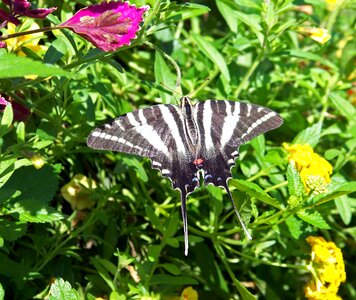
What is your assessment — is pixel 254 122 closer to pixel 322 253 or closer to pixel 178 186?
pixel 178 186

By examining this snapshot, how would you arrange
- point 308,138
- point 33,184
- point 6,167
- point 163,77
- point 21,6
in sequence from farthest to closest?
point 308,138, point 163,77, point 33,184, point 6,167, point 21,6

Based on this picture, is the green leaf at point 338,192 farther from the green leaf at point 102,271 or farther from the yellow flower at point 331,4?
the yellow flower at point 331,4

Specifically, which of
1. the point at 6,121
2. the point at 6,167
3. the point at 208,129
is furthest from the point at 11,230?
the point at 208,129

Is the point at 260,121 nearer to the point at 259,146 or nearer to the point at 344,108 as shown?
the point at 259,146

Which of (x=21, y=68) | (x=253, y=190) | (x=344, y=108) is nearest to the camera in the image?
(x=21, y=68)

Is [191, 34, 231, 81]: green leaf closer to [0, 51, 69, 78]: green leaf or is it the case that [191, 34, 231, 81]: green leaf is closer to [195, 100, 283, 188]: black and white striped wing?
[195, 100, 283, 188]: black and white striped wing

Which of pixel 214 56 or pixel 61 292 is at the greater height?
pixel 214 56

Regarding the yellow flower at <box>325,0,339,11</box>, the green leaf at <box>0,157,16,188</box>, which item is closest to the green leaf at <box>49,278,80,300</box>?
the green leaf at <box>0,157,16,188</box>
